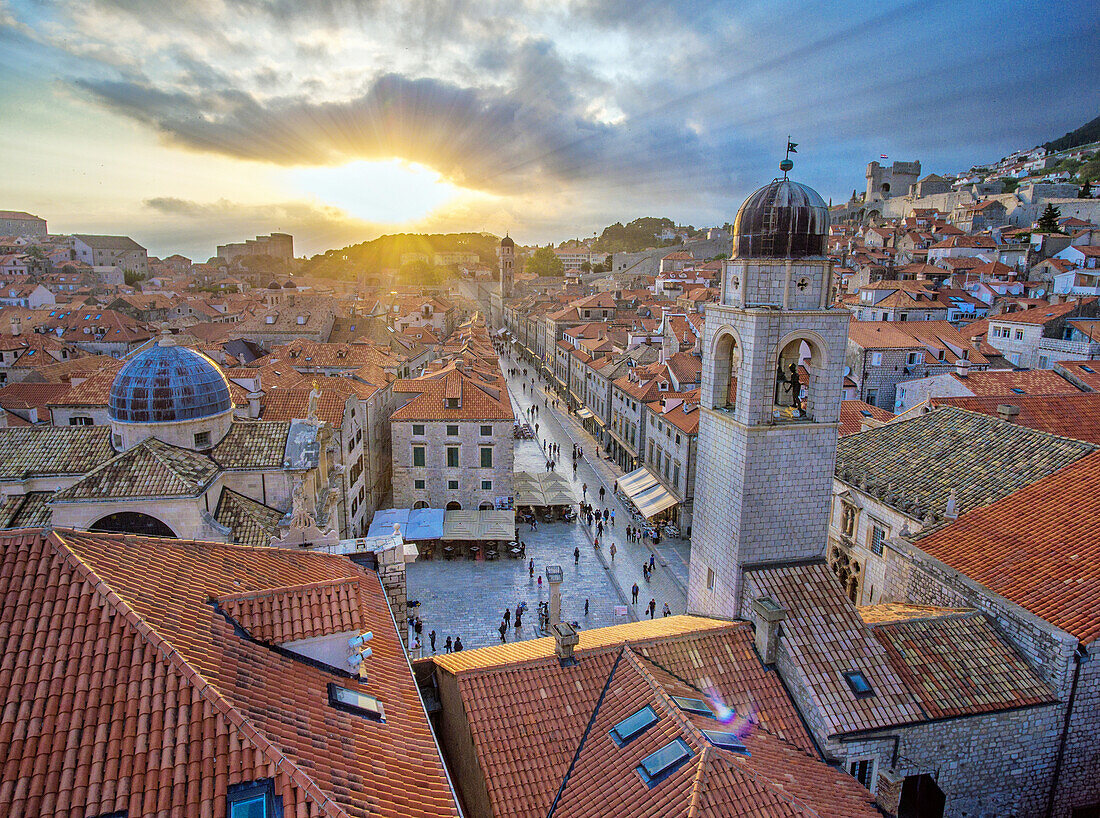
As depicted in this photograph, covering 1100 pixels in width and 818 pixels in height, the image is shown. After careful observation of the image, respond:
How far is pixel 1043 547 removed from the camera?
46.8ft

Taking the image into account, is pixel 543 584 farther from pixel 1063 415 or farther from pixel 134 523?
pixel 1063 415

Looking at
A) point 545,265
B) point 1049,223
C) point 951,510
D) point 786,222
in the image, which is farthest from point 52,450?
point 545,265

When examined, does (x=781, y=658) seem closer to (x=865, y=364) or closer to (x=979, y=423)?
(x=979, y=423)

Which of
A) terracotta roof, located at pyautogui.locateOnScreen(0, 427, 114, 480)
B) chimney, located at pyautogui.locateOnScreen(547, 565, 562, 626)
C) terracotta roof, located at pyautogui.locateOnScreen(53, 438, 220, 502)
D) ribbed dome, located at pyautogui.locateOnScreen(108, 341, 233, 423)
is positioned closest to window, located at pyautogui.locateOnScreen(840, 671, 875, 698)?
chimney, located at pyautogui.locateOnScreen(547, 565, 562, 626)

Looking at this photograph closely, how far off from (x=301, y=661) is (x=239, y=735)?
2.53 meters

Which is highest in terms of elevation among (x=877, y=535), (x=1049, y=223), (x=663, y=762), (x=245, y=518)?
(x=1049, y=223)

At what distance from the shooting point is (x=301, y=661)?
8.73 meters

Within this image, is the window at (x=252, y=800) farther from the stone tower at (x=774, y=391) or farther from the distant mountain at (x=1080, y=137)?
the distant mountain at (x=1080, y=137)

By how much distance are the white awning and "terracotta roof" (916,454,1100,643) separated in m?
17.8

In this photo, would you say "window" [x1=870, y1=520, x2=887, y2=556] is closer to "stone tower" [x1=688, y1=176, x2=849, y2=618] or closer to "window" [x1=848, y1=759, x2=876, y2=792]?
"stone tower" [x1=688, y1=176, x2=849, y2=618]

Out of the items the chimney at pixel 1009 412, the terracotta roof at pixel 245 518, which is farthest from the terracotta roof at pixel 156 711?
the chimney at pixel 1009 412

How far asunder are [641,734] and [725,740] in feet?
4.36

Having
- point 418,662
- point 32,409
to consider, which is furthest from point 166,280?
point 418,662

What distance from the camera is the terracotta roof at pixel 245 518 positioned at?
18.4 meters
